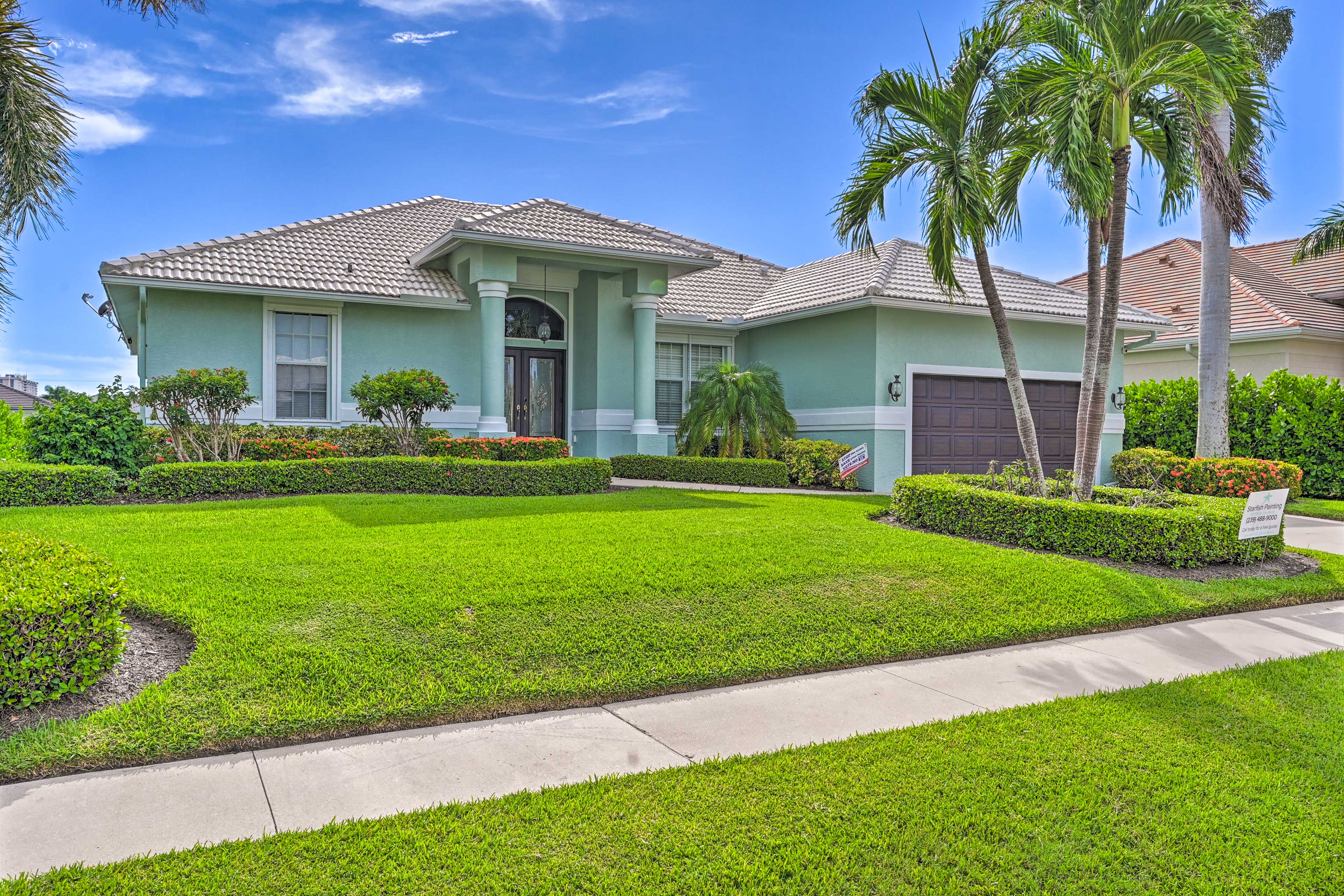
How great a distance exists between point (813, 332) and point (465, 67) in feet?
26.8

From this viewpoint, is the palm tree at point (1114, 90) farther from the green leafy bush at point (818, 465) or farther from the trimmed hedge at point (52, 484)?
the trimmed hedge at point (52, 484)

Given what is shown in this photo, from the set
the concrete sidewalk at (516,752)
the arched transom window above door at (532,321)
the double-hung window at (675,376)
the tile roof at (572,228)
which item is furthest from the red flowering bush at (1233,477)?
the arched transom window above door at (532,321)

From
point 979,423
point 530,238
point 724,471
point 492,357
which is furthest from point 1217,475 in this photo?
point 492,357

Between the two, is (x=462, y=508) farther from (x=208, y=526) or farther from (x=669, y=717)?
(x=669, y=717)

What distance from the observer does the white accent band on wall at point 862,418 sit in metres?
15.8

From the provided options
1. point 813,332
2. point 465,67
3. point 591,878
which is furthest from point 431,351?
point 591,878

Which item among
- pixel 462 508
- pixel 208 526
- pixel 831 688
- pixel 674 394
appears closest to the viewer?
pixel 831 688

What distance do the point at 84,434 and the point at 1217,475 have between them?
17.9 meters

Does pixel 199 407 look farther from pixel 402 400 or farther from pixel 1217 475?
pixel 1217 475

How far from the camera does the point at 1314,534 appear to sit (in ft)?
38.9

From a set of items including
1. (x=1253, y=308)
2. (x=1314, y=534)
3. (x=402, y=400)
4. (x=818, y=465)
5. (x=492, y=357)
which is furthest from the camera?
(x=1253, y=308)

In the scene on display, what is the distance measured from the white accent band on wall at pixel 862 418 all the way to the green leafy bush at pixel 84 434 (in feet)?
38.1

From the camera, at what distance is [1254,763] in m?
3.88

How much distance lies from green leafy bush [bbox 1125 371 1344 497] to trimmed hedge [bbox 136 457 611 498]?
12.9 meters
